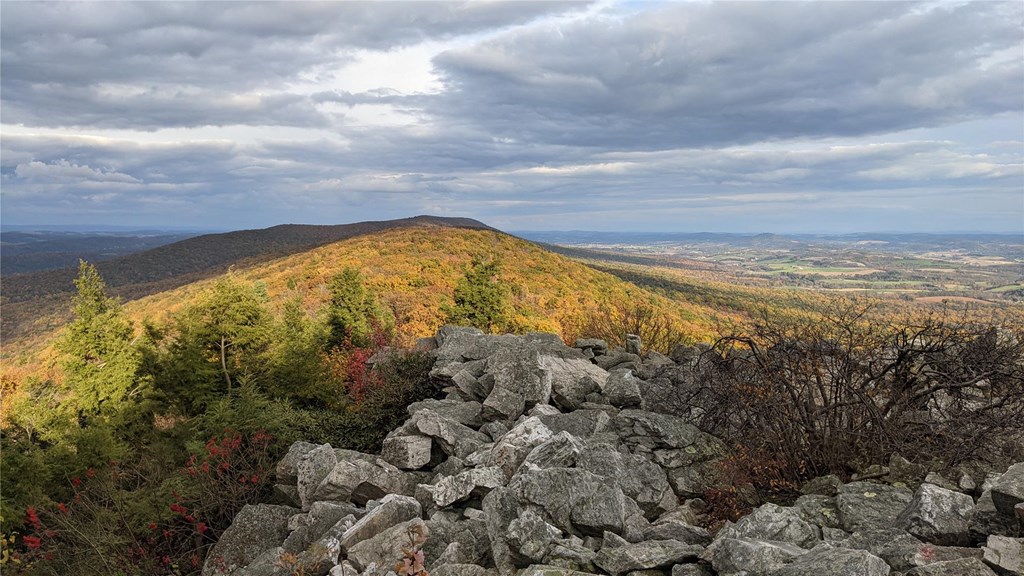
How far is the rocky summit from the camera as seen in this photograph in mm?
5340

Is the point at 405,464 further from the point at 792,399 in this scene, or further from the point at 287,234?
the point at 287,234

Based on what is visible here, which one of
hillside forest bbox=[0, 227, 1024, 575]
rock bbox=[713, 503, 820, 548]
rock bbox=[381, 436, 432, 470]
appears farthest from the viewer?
rock bbox=[381, 436, 432, 470]

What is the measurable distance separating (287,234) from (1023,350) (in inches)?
5809

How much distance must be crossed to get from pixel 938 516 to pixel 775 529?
150 cm

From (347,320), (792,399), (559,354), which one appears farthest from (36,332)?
(792,399)

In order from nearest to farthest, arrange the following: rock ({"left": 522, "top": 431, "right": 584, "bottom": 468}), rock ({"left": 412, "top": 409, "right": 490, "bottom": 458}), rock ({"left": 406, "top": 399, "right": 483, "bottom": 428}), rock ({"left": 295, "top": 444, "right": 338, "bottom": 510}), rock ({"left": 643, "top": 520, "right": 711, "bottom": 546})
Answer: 1. rock ({"left": 643, "top": 520, "right": 711, "bottom": 546})
2. rock ({"left": 522, "top": 431, "right": 584, "bottom": 468})
3. rock ({"left": 295, "top": 444, "right": 338, "bottom": 510})
4. rock ({"left": 412, "top": 409, "right": 490, "bottom": 458})
5. rock ({"left": 406, "top": 399, "right": 483, "bottom": 428})

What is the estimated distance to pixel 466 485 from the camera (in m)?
7.88

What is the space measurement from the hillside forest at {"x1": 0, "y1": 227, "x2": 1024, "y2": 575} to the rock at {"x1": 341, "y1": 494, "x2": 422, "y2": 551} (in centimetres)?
424

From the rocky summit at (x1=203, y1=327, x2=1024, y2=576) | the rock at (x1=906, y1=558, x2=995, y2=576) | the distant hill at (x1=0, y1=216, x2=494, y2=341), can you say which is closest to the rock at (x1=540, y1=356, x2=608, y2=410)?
the rocky summit at (x1=203, y1=327, x2=1024, y2=576)

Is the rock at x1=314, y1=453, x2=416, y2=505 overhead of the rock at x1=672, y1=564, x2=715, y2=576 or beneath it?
beneath

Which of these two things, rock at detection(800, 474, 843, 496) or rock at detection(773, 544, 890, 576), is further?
rock at detection(800, 474, 843, 496)

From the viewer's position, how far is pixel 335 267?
57812mm

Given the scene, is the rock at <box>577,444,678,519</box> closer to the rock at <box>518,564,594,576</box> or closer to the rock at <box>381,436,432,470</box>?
the rock at <box>518,564,594,576</box>

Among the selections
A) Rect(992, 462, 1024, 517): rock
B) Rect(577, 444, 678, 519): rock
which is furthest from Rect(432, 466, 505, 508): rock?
Rect(992, 462, 1024, 517): rock
